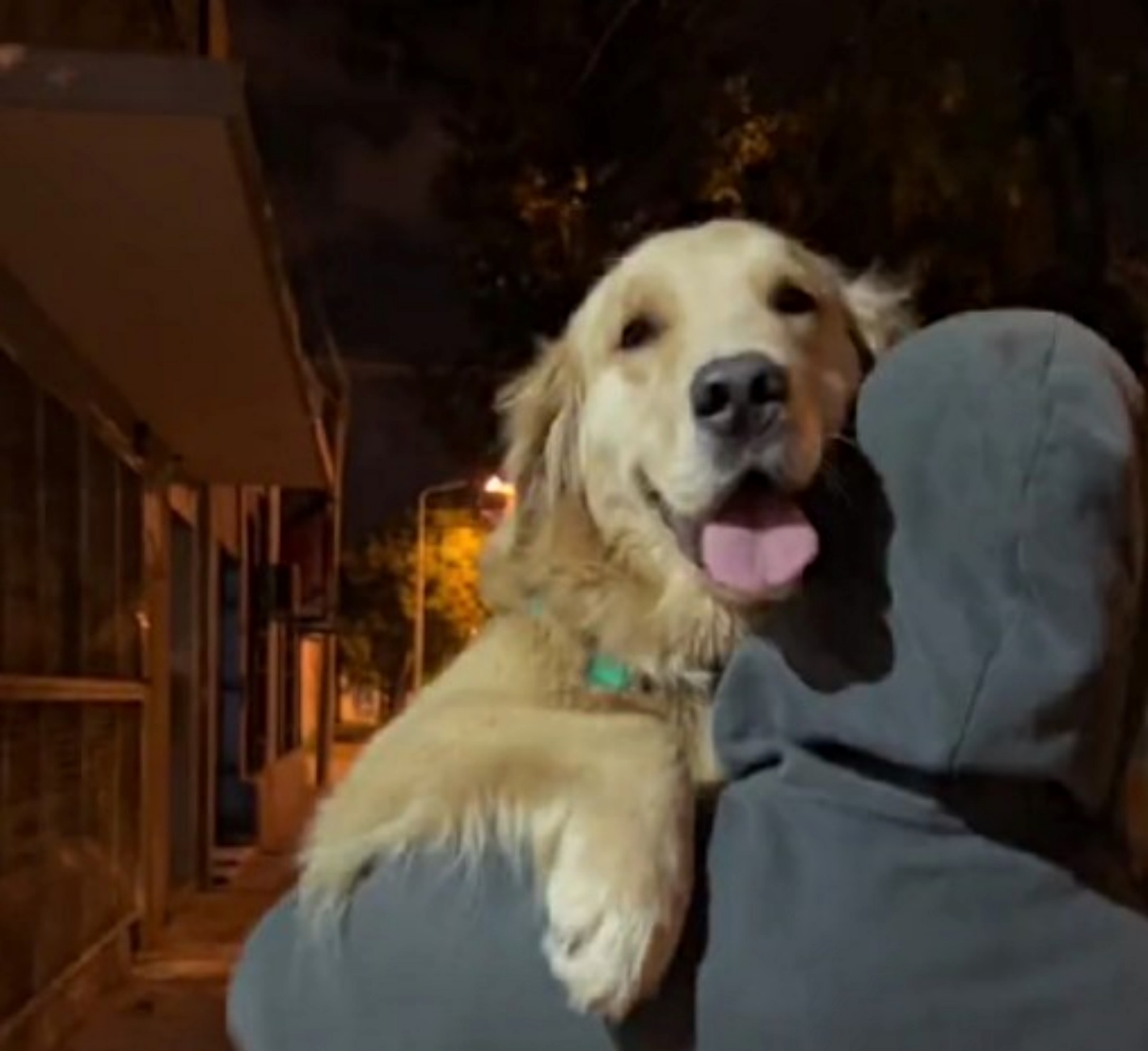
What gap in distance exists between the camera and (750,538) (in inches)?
97.2

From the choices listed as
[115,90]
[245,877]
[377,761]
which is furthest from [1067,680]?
[245,877]

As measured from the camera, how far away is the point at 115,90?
18.9 ft

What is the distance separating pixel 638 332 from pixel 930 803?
1401 mm

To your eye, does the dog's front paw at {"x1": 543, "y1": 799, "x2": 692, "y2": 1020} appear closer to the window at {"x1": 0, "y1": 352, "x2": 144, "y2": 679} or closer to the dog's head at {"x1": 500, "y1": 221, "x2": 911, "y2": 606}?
the dog's head at {"x1": 500, "y1": 221, "x2": 911, "y2": 606}

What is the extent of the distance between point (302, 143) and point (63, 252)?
46.8ft

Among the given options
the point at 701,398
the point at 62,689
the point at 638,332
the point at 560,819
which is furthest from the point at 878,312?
the point at 62,689

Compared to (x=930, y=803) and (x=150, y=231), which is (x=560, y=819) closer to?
(x=930, y=803)

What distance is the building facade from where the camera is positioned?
6.37 meters

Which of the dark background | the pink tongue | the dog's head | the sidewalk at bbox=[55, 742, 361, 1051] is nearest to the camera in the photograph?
the pink tongue

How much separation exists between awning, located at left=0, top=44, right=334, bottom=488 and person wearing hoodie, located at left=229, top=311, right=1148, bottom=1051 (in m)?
4.34

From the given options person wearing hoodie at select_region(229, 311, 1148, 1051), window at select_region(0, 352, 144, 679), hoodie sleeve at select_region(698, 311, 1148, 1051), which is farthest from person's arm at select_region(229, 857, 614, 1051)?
window at select_region(0, 352, 144, 679)

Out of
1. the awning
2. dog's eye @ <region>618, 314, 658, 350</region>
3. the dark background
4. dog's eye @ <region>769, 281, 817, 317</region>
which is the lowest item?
dog's eye @ <region>618, 314, 658, 350</region>

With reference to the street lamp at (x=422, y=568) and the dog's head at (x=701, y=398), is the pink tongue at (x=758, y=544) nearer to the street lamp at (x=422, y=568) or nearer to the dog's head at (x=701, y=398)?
the dog's head at (x=701, y=398)

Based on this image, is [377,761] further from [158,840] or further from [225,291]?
[158,840]
